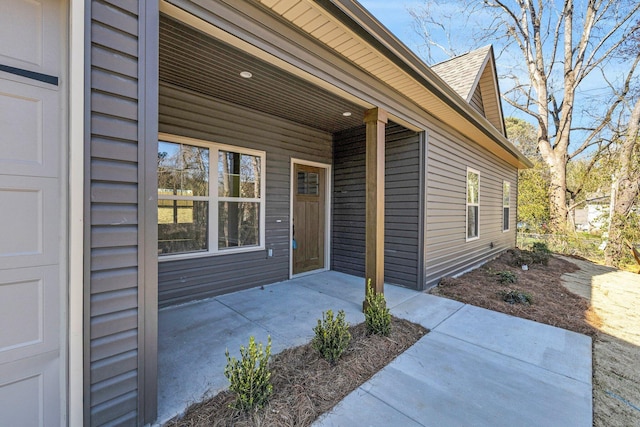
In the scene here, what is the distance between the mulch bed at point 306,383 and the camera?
1.75m

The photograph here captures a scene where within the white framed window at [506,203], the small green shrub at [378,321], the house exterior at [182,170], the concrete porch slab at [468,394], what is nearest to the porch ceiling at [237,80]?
the house exterior at [182,170]

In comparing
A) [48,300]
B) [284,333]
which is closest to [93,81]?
[48,300]

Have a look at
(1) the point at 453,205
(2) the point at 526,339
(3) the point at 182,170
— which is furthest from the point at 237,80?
(1) the point at 453,205

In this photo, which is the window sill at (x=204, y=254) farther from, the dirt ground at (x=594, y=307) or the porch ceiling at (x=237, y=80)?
the dirt ground at (x=594, y=307)

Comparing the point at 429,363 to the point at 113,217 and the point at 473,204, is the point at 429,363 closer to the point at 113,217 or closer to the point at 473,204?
the point at 113,217

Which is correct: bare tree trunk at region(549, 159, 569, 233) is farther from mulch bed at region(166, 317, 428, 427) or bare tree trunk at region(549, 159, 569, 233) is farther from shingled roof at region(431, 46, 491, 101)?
mulch bed at region(166, 317, 428, 427)

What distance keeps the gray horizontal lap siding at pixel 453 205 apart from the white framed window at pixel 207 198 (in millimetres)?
2830

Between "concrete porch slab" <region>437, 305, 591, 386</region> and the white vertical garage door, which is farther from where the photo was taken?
"concrete porch slab" <region>437, 305, 591, 386</region>

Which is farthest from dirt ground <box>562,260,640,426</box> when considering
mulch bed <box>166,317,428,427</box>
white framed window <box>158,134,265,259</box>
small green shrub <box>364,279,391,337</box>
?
white framed window <box>158,134,265,259</box>

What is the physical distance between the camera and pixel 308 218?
5348 millimetres

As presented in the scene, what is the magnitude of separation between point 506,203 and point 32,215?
1070 cm

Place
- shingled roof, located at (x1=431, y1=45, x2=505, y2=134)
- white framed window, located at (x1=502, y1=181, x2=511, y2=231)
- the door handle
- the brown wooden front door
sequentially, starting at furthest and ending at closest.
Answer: white framed window, located at (x1=502, y1=181, x2=511, y2=231)
shingled roof, located at (x1=431, y1=45, x2=505, y2=134)
the brown wooden front door
the door handle

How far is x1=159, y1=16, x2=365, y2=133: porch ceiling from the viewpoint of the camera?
8.38ft

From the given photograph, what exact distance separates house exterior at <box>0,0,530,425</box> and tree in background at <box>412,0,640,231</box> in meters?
7.22
